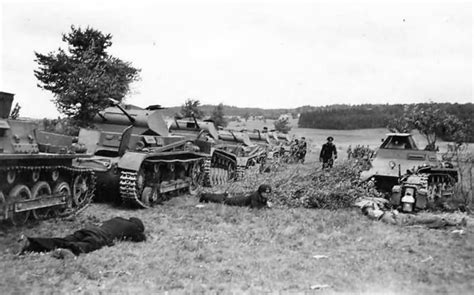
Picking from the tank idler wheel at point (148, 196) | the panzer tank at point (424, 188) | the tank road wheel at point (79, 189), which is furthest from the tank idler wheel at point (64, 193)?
the panzer tank at point (424, 188)

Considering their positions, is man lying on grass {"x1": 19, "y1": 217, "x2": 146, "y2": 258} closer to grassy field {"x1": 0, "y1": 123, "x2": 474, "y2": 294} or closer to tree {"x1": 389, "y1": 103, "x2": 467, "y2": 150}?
grassy field {"x1": 0, "y1": 123, "x2": 474, "y2": 294}

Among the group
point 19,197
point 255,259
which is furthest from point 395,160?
point 19,197

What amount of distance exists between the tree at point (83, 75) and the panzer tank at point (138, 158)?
39.2 ft

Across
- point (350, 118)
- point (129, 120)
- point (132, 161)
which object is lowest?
point (132, 161)

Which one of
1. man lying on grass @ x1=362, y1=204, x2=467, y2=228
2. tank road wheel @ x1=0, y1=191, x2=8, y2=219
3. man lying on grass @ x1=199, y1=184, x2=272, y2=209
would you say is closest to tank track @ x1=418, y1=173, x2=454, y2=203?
man lying on grass @ x1=362, y1=204, x2=467, y2=228

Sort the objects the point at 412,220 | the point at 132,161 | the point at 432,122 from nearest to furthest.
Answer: the point at 412,220 → the point at 132,161 → the point at 432,122

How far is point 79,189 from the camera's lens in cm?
936

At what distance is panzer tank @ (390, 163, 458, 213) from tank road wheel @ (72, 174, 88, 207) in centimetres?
626

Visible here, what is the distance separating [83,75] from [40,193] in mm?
19251

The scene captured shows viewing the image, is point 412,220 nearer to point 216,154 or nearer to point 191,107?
point 216,154

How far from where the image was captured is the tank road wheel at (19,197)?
726cm

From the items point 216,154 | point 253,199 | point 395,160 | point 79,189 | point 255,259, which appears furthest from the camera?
point 216,154

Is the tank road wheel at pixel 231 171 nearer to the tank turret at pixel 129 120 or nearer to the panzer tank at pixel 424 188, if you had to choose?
the tank turret at pixel 129 120

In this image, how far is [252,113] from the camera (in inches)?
3415
